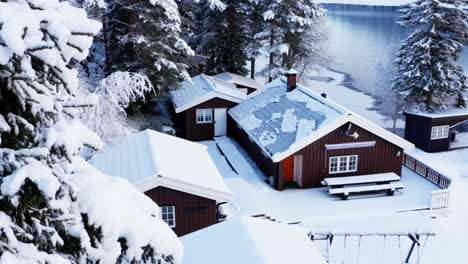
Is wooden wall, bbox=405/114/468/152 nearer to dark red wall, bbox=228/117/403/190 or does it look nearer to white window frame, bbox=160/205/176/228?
dark red wall, bbox=228/117/403/190

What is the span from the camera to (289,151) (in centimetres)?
1825

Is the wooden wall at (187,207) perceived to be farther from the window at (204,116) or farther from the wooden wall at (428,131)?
the wooden wall at (428,131)

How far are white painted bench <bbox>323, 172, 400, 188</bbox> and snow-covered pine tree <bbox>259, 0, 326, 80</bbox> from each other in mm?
14288

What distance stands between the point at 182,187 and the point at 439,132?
18.6 meters

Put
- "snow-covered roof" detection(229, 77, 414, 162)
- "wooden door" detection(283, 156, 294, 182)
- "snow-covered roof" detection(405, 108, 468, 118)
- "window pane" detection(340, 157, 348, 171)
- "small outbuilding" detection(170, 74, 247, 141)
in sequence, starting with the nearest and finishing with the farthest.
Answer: "snow-covered roof" detection(229, 77, 414, 162) < "window pane" detection(340, 157, 348, 171) < "wooden door" detection(283, 156, 294, 182) < "small outbuilding" detection(170, 74, 247, 141) < "snow-covered roof" detection(405, 108, 468, 118)

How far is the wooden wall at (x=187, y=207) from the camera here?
526 inches

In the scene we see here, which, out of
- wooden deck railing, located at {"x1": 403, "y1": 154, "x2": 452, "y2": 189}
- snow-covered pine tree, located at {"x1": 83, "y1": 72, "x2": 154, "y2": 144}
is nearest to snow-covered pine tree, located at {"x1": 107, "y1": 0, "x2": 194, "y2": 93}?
snow-covered pine tree, located at {"x1": 83, "y1": 72, "x2": 154, "y2": 144}

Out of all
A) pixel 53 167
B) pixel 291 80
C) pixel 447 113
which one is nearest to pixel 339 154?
pixel 291 80

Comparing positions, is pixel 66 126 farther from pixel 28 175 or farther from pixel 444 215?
pixel 444 215

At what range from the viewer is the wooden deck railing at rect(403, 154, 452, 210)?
17469mm

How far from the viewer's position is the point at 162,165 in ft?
45.0

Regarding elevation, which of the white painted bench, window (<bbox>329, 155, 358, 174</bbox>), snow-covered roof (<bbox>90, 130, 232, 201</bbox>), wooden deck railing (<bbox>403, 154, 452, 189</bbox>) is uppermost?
snow-covered roof (<bbox>90, 130, 232, 201</bbox>)

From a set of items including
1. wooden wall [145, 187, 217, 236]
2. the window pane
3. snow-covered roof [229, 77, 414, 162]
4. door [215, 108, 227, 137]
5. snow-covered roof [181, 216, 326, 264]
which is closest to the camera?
snow-covered roof [181, 216, 326, 264]

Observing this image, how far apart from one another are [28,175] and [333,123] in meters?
16.2
